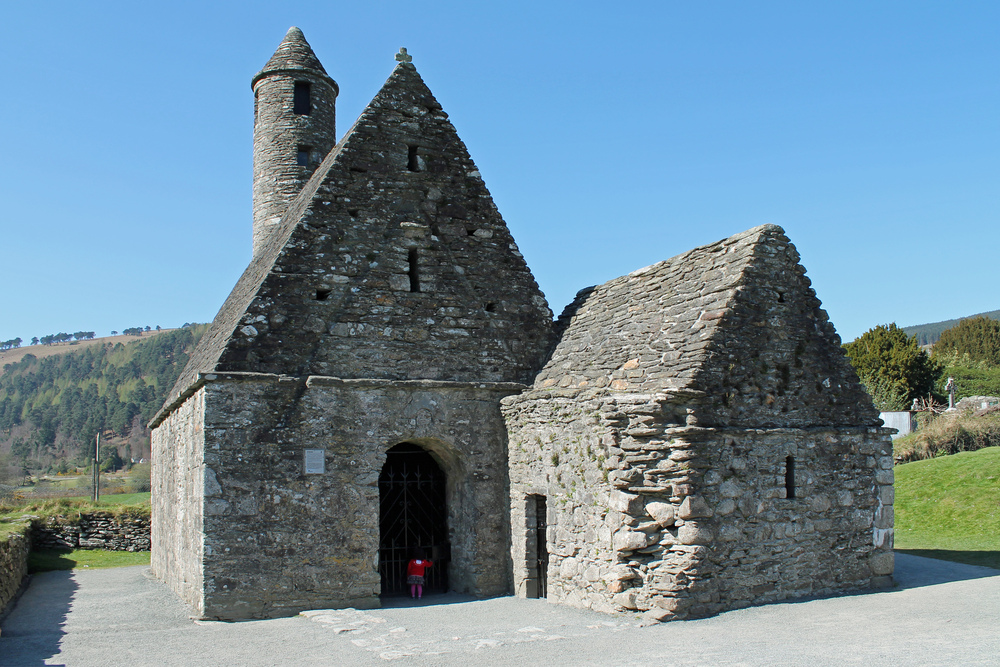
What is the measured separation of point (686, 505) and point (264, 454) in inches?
224

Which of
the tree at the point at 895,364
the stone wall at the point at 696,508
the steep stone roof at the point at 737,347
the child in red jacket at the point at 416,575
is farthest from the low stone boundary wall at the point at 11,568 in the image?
the tree at the point at 895,364

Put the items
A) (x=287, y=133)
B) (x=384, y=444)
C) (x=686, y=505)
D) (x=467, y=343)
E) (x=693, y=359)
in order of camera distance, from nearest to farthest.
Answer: (x=686, y=505) < (x=693, y=359) < (x=384, y=444) < (x=467, y=343) < (x=287, y=133)

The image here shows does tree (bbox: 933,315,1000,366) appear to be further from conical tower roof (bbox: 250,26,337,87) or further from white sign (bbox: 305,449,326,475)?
white sign (bbox: 305,449,326,475)

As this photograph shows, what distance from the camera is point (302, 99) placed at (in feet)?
60.5

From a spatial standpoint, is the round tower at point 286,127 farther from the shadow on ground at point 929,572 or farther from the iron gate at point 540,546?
the shadow on ground at point 929,572

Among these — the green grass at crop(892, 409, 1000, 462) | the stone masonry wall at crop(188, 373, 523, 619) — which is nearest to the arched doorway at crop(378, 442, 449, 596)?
the stone masonry wall at crop(188, 373, 523, 619)

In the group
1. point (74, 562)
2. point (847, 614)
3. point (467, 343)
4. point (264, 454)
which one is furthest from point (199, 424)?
point (74, 562)

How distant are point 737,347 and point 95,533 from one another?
19513mm

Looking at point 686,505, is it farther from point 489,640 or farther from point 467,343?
point 467,343

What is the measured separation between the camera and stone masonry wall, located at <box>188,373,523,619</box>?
10391mm

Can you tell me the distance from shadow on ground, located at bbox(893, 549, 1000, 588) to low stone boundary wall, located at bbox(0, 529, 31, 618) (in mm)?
13174

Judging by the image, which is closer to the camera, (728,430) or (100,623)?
(728,430)

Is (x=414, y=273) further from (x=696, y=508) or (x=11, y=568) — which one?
(x=11, y=568)

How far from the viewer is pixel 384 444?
37.3 ft
